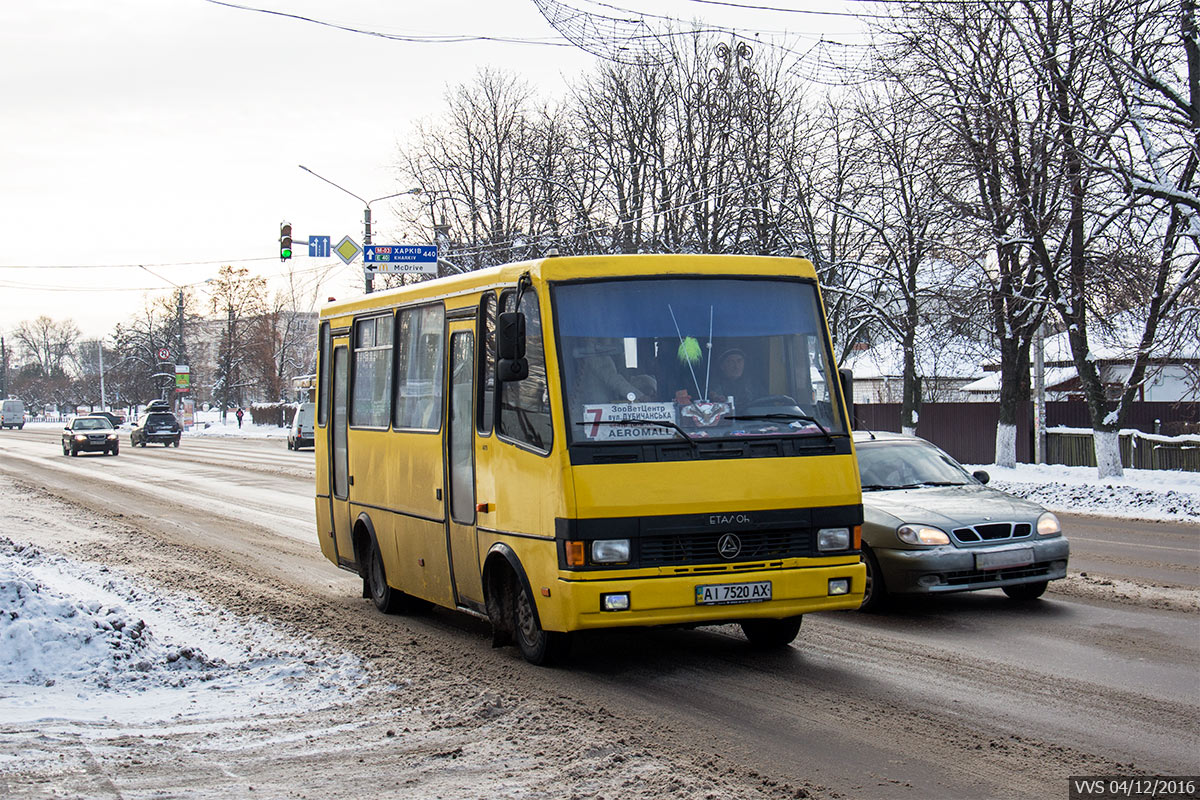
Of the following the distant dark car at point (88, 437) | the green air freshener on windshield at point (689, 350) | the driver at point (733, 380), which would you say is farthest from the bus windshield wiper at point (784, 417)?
the distant dark car at point (88, 437)

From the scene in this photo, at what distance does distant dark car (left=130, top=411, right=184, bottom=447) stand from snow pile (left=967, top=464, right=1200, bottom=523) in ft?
129

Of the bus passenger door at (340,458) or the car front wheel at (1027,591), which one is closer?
the car front wheel at (1027,591)

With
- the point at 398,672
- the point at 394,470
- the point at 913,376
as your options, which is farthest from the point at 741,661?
the point at 913,376

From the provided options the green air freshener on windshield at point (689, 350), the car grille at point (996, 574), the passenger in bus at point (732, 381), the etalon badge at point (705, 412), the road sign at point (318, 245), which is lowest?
the car grille at point (996, 574)

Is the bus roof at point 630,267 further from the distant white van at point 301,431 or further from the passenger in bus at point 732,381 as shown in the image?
the distant white van at point 301,431

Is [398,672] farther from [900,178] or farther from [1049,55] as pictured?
[900,178]

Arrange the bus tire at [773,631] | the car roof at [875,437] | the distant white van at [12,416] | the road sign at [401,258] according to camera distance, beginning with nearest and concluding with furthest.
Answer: the bus tire at [773,631], the car roof at [875,437], the road sign at [401,258], the distant white van at [12,416]

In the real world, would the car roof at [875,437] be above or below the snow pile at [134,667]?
above

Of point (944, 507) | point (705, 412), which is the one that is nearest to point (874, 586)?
point (944, 507)

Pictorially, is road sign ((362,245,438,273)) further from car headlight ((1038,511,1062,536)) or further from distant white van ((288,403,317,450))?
car headlight ((1038,511,1062,536))

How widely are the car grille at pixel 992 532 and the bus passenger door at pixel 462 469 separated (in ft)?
12.5

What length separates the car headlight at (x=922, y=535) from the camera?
393 inches

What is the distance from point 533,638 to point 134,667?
101 inches

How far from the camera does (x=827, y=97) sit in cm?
3894
